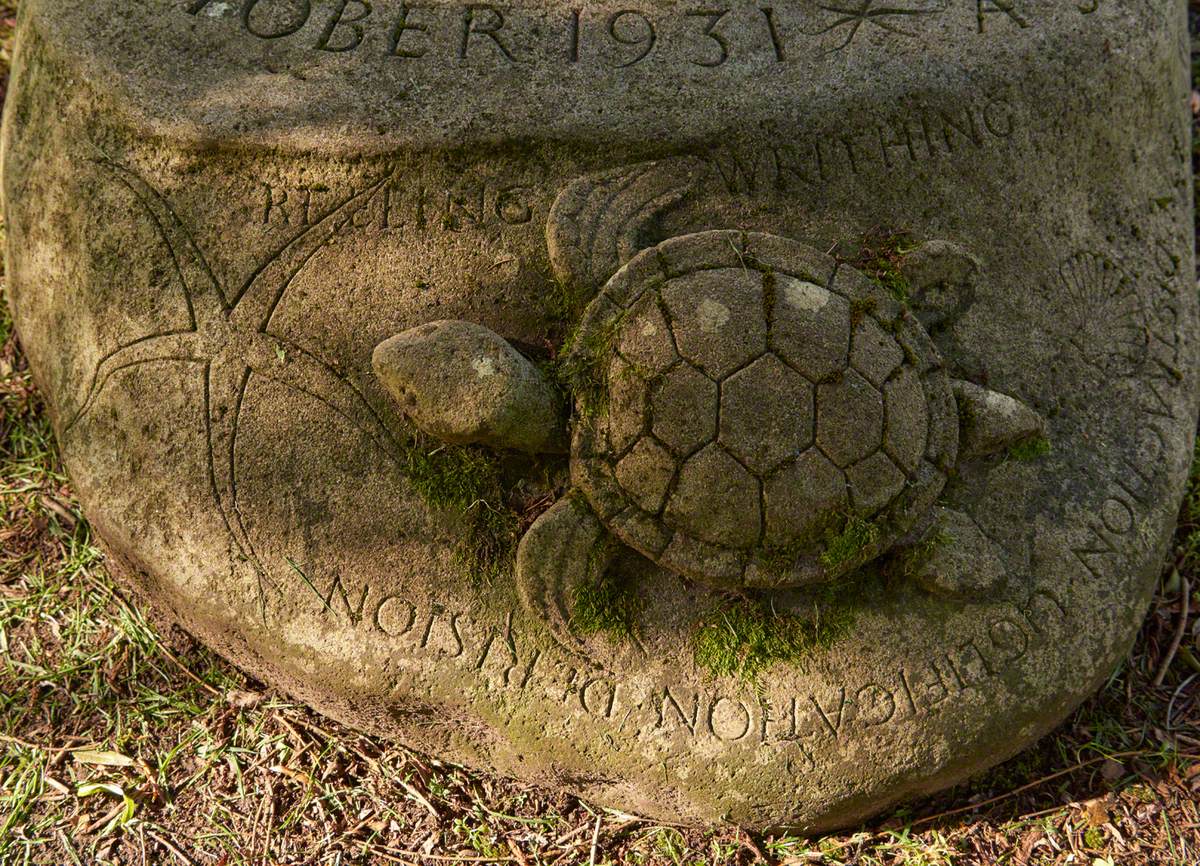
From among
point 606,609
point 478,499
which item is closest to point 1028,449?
point 606,609

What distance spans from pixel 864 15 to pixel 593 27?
0.80 meters

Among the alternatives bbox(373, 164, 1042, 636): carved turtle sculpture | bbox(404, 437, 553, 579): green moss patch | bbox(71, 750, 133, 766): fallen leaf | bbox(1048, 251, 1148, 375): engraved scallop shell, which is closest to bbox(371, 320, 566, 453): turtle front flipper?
bbox(373, 164, 1042, 636): carved turtle sculpture

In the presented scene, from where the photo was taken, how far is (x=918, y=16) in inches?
113

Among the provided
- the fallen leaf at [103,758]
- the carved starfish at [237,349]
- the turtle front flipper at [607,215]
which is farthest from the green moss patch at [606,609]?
the fallen leaf at [103,758]

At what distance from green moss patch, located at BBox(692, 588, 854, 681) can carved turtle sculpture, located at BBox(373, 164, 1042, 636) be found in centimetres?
11

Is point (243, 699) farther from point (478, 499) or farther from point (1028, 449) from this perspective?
point (1028, 449)

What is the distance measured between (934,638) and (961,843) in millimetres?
646

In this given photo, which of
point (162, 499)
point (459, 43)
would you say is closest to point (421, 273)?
point (459, 43)

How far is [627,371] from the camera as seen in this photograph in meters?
2.39

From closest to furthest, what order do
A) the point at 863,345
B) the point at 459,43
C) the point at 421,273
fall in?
the point at 863,345 → the point at 421,273 → the point at 459,43

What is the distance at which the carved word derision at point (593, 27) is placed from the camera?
2.77 meters

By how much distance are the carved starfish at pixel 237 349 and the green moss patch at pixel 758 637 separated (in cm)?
96

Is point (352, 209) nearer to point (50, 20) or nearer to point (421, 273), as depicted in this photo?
point (421, 273)

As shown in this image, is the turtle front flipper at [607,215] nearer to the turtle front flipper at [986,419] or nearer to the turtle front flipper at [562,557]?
the turtle front flipper at [562,557]
